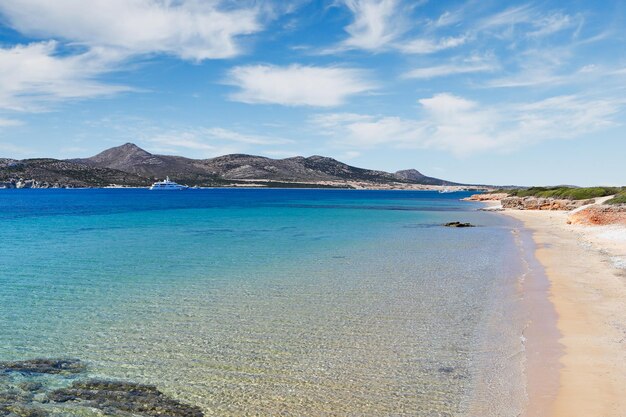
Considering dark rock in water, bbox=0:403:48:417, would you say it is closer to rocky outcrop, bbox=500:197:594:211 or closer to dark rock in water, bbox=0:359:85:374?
dark rock in water, bbox=0:359:85:374

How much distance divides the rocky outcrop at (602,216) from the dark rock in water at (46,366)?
43800mm

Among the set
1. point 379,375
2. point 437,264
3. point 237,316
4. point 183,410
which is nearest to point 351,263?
point 437,264

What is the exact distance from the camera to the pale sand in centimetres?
858

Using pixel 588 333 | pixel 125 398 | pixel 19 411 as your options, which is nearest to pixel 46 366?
pixel 19 411

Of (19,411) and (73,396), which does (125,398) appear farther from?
(19,411)

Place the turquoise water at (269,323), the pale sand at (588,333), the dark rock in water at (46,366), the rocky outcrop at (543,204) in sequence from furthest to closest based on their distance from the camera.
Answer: the rocky outcrop at (543,204)
the dark rock in water at (46,366)
the turquoise water at (269,323)
the pale sand at (588,333)

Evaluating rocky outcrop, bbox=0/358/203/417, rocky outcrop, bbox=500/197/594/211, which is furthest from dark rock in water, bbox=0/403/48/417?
rocky outcrop, bbox=500/197/594/211

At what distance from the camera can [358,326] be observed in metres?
13.5

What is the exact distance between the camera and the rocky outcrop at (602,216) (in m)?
44.1

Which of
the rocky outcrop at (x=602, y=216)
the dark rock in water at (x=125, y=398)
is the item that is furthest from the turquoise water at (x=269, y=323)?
the rocky outcrop at (x=602, y=216)

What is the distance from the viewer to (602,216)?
153 ft

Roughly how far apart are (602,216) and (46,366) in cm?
4948

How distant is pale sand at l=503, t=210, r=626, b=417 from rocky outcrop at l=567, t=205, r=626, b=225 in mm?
17990

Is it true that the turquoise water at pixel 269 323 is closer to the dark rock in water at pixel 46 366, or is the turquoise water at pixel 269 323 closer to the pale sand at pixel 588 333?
the dark rock in water at pixel 46 366
